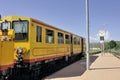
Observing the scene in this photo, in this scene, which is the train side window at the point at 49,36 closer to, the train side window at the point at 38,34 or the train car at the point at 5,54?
the train side window at the point at 38,34

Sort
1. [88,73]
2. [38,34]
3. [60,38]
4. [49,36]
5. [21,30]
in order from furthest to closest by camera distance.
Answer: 1. [60,38]
2. [49,36]
3. [88,73]
4. [38,34]
5. [21,30]

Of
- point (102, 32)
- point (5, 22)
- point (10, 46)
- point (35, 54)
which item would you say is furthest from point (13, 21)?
point (102, 32)

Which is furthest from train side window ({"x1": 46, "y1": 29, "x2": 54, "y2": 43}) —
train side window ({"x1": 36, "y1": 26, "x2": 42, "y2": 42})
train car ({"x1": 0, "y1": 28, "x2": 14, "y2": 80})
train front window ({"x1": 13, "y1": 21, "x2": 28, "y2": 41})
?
train car ({"x1": 0, "y1": 28, "x2": 14, "y2": 80})

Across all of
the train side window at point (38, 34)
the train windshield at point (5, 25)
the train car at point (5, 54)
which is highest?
the train windshield at point (5, 25)

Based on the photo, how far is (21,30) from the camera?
52.4ft

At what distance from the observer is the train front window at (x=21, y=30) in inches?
624

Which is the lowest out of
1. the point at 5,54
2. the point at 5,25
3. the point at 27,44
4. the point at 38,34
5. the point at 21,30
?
the point at 5,54

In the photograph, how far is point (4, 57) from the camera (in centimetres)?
1246

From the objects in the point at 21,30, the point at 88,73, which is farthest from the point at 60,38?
the point at 21,30

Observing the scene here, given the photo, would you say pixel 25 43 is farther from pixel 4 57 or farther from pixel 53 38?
pixel 53 38

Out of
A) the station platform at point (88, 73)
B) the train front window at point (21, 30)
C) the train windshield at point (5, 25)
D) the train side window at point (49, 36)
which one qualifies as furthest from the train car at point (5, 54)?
the train side window at point (49, 36)

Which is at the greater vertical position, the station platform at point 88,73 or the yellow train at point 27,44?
the yellow train at point 27,44

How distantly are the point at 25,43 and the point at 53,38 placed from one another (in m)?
5.15

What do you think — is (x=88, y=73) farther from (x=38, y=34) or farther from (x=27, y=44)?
(x=27, y=44)
